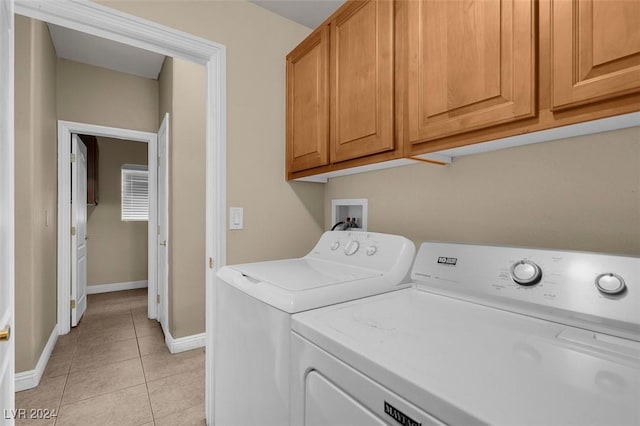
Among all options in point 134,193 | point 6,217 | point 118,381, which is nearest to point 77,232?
point 134,193

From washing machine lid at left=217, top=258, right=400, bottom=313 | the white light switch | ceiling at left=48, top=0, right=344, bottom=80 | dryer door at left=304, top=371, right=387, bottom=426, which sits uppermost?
ceiling at left=48, top=0, right=344, bottom=80

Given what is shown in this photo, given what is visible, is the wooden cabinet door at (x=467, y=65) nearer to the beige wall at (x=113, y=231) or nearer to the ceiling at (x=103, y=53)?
the ceiling at (x=103, y=53)

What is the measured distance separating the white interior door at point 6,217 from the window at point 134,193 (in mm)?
4120

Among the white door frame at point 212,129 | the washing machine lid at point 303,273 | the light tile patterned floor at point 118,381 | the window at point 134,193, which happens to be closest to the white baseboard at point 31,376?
the light tile patterned floor at point 118,381

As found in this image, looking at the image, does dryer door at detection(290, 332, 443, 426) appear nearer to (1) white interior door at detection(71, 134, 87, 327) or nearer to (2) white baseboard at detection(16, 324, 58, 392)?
(2) white baseboard at detection(16, 324, 58, 392)

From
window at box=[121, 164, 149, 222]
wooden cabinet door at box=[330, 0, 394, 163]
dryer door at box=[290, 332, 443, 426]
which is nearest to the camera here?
dryer door at box=[290, 332, 443, 426]

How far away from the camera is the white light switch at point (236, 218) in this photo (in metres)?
1.69

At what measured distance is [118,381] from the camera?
2.12m

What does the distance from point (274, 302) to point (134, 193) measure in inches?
187

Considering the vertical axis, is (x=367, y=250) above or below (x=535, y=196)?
below

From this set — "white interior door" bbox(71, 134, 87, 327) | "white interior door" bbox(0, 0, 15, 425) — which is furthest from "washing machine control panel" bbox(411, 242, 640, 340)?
"white interior door" bbox(71, 134, 87, 327)

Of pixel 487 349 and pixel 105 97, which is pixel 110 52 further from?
pixel 487 349

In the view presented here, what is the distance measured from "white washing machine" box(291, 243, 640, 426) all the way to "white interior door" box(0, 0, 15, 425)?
2.81 feet

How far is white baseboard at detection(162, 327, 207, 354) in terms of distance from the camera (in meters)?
2.57
